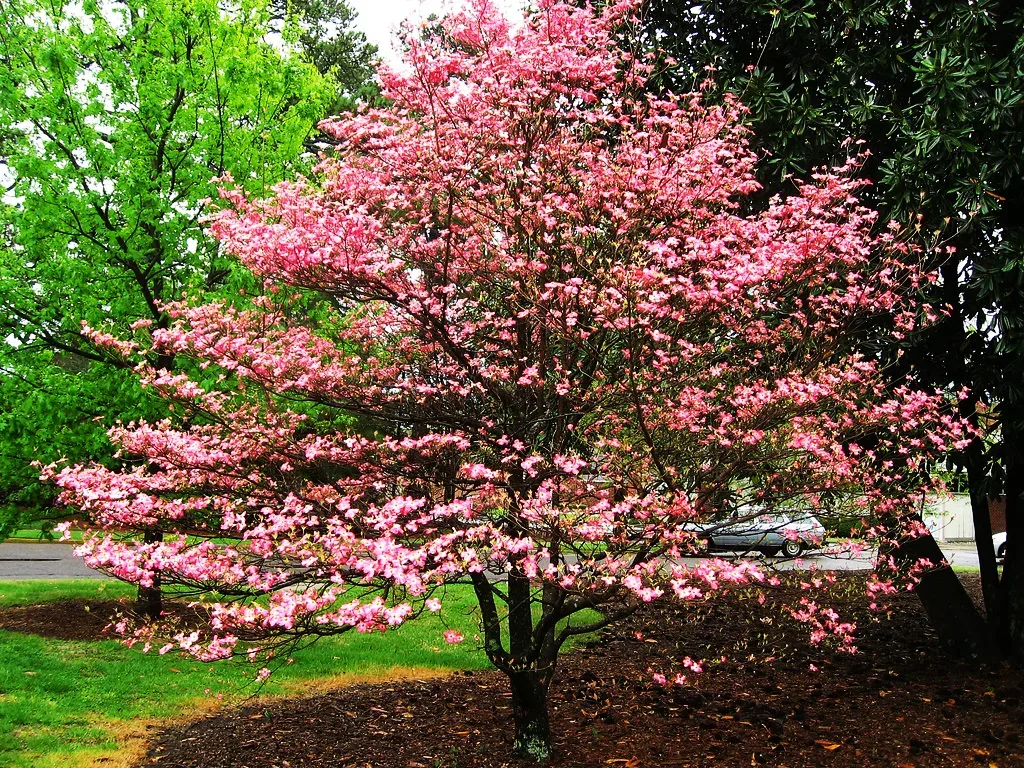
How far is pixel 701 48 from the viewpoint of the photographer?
9.88m

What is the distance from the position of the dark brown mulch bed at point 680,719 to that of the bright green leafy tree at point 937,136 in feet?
5.22

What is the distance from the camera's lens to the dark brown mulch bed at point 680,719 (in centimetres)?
710

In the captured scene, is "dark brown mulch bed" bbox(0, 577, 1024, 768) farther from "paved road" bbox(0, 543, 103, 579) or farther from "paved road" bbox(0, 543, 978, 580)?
"paved road" bbox(0, 543, 103, 579)

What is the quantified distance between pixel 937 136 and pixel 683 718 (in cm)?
630

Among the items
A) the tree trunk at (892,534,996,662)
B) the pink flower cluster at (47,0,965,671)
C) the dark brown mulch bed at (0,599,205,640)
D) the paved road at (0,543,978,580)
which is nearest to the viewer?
the pink flower cluster at (47,0,965,671)

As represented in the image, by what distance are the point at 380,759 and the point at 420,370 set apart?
138 inches

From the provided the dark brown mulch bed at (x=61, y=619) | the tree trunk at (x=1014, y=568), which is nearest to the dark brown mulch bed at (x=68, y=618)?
the dark brown mulch bed at (x=61, y=619)

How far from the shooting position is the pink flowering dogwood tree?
5.55m

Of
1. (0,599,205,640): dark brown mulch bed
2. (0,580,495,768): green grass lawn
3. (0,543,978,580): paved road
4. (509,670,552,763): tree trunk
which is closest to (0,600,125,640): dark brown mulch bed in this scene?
(0,599,205,640): dark brown mulch bed

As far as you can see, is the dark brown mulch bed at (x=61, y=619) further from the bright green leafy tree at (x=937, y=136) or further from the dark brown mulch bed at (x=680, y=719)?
the bright green leafy tree at (x=937, y=136)

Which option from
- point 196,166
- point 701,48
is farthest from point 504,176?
point 196,166

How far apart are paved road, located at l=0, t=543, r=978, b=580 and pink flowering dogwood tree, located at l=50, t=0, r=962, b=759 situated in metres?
9.48

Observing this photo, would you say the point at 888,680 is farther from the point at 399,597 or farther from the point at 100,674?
the point at 100,674

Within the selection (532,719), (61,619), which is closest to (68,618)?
(61,619)
